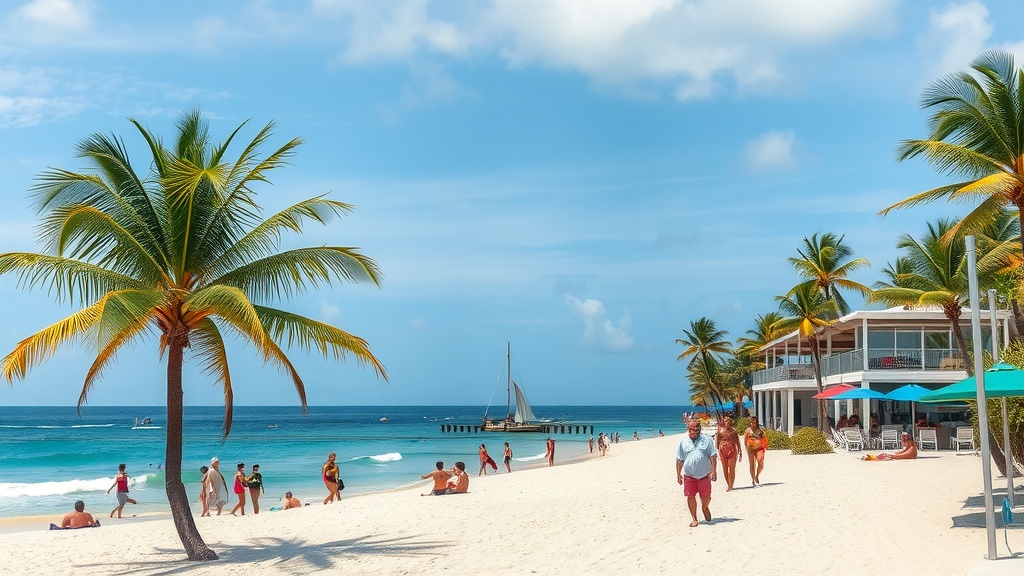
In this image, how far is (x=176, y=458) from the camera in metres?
11.6

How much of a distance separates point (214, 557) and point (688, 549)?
6175mm

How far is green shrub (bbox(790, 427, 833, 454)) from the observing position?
86.9ft

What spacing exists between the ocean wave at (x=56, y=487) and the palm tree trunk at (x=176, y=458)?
25.1 metres

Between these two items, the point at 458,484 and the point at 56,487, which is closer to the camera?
the point at 458,484

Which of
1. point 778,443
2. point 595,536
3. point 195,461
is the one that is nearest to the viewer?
point 595,536

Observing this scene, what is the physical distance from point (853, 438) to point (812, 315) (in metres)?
9.62

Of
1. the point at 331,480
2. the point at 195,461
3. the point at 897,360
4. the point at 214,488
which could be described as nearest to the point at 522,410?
the point at 195,461

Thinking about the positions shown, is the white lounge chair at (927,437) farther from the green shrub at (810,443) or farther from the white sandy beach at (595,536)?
the white sandy beach at (595,536)

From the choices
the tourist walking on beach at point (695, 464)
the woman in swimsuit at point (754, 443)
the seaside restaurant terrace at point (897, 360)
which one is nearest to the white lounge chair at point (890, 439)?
the seaside restaurant terrace at point (897, 360)

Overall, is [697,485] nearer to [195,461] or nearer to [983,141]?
[983,141]

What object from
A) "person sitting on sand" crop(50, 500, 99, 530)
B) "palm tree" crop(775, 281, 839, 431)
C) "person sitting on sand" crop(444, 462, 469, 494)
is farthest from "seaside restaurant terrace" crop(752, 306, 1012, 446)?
"person sitting on sand" crop(50, 500, 99, 530)

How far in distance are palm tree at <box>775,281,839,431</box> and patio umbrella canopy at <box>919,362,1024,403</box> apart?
23.3 m

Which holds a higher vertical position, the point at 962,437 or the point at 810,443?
the point at 962,437

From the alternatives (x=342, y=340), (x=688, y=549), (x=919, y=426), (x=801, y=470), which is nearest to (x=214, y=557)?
(x=342, y=340)
